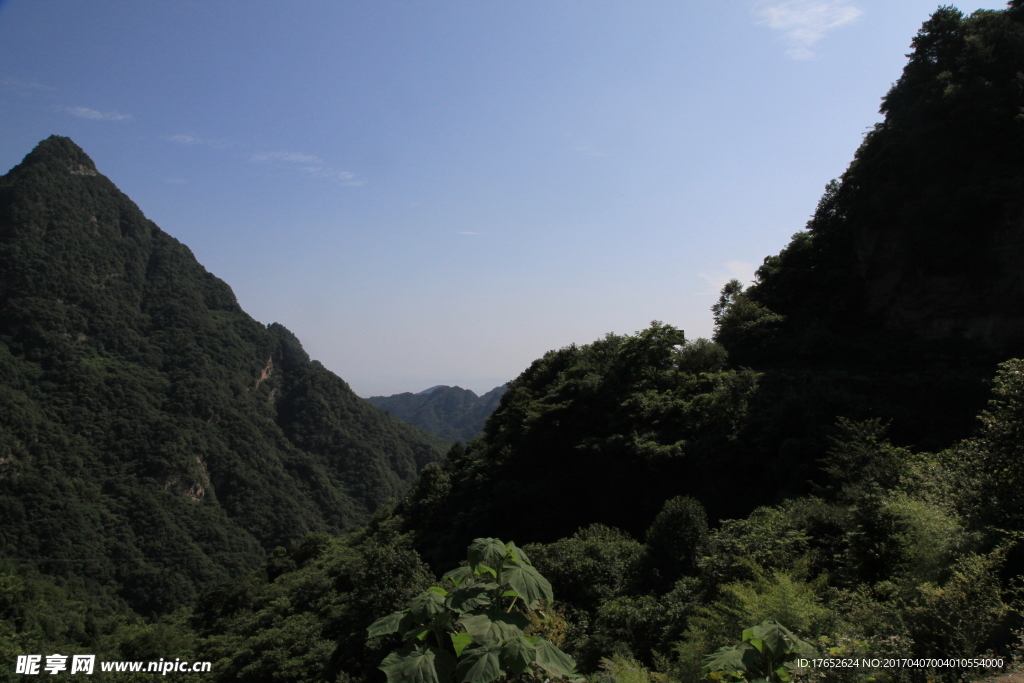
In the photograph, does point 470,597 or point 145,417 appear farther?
point 145,417

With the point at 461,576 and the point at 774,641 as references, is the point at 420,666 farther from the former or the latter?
the point at 774,641

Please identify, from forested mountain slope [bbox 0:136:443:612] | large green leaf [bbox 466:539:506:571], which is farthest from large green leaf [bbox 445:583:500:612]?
forested mountain slope [bbox 0:136:443:612]

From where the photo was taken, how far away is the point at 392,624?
2496mm

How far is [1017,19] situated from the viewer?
742 inches

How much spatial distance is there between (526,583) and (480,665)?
472mm

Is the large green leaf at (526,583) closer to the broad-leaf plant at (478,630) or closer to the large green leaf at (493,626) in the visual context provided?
the broad-leaf plant at (478,630)

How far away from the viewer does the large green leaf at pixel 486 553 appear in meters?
2.60

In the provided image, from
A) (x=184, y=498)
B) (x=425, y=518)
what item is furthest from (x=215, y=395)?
(x=425, y=518)

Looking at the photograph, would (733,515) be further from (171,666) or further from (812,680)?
(171,666)

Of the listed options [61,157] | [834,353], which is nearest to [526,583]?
[834,353]

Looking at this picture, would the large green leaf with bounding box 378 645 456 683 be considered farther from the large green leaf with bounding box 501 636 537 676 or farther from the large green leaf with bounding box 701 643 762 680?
the large green leaf with bounding box 701 643 762 680

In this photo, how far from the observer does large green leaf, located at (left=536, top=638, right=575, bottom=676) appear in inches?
88.4

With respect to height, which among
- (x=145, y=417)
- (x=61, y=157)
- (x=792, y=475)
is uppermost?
(x=61, y=157)

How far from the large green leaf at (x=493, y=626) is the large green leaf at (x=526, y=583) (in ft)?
0.36
